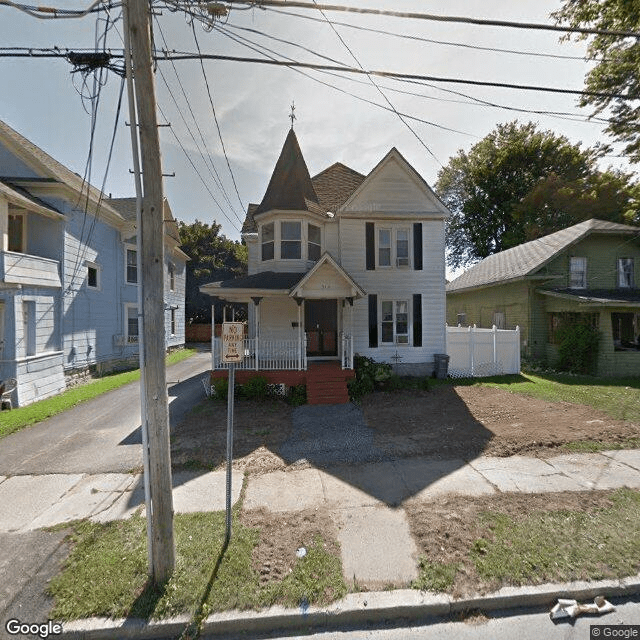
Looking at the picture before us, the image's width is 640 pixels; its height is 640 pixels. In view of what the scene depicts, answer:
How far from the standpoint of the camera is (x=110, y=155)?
20.8 feet

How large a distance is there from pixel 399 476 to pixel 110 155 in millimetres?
8145

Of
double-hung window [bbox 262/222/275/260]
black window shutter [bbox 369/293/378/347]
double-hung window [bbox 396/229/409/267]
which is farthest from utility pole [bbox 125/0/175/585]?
double-hung window [bbox 396/229/409/267]

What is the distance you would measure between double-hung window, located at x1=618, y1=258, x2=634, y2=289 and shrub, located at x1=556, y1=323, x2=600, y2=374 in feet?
13.4

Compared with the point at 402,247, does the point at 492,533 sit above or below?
below

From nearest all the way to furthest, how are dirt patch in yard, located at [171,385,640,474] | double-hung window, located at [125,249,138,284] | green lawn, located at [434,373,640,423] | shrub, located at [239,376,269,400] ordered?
dirt patch in yard, located at [171,385,640,474] < green lawn, located at [434,373,640,423] < shrub, located at [239,376,269,400] < double-hung window, located at [125,249,138,284]

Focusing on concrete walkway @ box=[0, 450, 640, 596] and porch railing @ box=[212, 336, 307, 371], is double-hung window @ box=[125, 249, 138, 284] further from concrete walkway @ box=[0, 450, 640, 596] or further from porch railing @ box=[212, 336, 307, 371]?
concrete walkway @ box=[0, 450, 640, 596]

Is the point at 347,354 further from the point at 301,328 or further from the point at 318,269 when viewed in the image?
the point at 318,269

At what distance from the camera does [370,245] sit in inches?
477

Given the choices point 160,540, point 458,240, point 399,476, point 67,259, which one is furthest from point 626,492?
point 458,240

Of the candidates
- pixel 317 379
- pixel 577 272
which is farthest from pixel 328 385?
pixel 577 272

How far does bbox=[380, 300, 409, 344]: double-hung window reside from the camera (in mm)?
12258

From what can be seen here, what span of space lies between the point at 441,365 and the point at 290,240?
24.7 ft

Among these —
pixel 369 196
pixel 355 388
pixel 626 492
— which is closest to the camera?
pixel 626 492

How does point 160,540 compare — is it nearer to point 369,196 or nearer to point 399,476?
point 399,476
